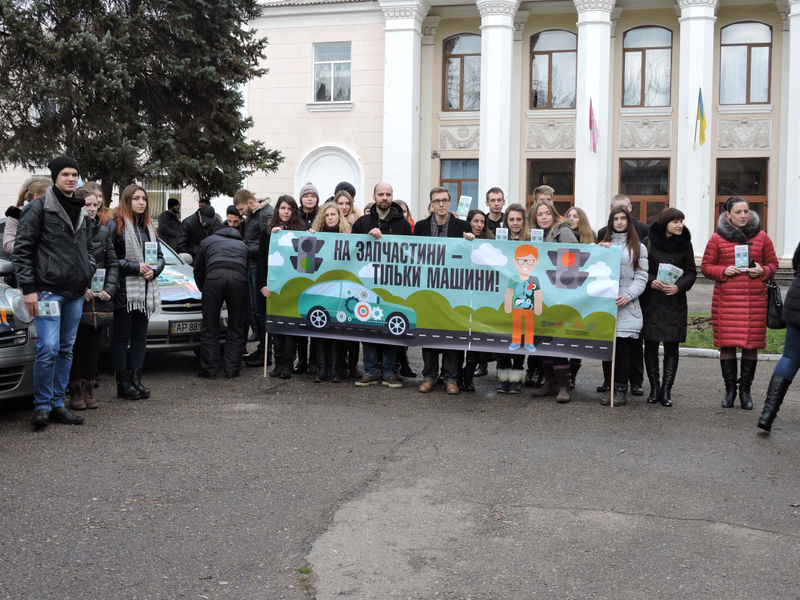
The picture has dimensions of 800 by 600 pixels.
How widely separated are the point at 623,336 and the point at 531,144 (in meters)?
24.3

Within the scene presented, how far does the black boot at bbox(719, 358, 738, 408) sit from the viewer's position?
8.38 m

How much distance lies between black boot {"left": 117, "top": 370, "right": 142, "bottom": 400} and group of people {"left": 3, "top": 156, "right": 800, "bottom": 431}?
0.04 ft

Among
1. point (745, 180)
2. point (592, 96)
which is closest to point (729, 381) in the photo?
point (592, 96)

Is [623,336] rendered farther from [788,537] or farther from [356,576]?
[356,576]

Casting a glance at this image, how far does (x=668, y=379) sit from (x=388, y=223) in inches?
126

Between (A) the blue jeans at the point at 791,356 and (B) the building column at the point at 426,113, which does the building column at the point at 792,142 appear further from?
(A) the blue jeans at the point at 791,356

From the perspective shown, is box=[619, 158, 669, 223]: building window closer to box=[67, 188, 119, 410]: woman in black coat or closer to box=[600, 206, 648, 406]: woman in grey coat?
box=[600, 206, 648, 406]: woman in grey coat

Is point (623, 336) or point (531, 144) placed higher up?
point (531, 144)

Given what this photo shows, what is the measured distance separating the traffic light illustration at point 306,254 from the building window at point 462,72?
23.8 meters

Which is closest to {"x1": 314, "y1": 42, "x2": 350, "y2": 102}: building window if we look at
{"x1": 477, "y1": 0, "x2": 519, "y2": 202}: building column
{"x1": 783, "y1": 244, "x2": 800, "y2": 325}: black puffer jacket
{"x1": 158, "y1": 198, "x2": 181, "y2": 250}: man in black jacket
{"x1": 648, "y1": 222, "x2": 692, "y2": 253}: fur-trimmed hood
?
{"x1": 477, "y1": 0, "x2": 519, "y2": 202}: building column

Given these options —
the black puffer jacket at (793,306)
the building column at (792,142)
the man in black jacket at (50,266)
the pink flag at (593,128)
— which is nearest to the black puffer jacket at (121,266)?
the man in black jacket at (50,266)

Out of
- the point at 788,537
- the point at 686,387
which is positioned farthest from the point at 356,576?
the point at 686,387

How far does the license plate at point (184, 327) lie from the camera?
9.68m

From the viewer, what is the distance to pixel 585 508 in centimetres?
520
